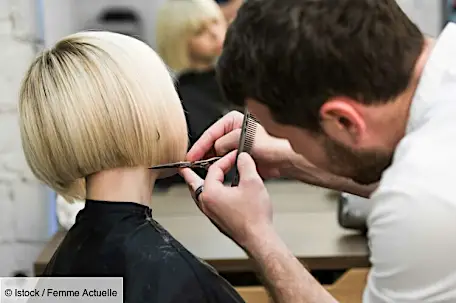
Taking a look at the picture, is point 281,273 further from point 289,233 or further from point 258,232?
point 289,233

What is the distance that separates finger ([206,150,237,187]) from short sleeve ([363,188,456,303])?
26cm

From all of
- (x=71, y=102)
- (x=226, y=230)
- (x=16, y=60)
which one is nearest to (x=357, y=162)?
(x=226, y=230)

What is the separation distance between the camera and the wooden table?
61.0 inches

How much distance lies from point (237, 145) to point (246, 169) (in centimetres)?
11

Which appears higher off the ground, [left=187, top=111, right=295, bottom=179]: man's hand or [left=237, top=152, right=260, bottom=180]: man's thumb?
[left=237, top=152, right=260, bottom=180]: man's thumb

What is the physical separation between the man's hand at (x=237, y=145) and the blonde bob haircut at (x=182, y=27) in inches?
42.2

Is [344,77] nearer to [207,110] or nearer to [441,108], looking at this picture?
[441,108]

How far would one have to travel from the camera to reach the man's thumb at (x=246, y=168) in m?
1.01

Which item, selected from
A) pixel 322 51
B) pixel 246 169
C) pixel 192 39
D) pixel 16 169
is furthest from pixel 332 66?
pixel 192 39

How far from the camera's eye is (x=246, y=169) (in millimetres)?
1020

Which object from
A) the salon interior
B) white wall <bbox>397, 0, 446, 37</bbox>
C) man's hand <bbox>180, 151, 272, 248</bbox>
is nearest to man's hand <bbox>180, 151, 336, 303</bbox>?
man's hand <bbox>180, 151, 272, 248</bbox>

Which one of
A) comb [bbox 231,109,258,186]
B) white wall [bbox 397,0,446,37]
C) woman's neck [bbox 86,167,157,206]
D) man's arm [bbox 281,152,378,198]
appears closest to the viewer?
woman's neck [bbox 86,167,157,206]

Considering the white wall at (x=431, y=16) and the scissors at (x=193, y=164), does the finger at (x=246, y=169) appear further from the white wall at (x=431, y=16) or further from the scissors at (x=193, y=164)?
the white wall at (x=431, y=16)

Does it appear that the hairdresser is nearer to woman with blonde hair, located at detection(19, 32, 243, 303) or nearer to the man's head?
the man's head
